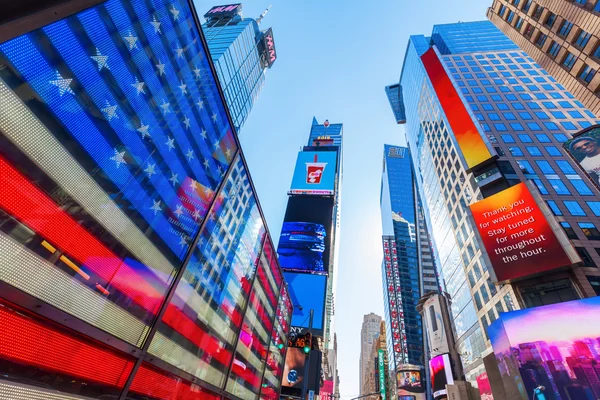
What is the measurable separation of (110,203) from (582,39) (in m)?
41.2

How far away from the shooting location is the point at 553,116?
5381cm

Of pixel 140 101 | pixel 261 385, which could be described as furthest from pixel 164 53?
pixel 261 385

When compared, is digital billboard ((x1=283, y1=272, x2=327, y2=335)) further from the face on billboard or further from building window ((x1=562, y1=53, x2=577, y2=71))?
building window ((x1=562, y1=53, x2=577, y2=71))

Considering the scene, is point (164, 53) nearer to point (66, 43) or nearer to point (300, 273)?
point (66, 43)

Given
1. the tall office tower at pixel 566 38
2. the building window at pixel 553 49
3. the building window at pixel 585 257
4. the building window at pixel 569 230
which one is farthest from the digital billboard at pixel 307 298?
the building window at pixel 553 49

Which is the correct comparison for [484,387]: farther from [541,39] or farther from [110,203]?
[110,203]

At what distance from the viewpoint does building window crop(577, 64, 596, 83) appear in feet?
87.1

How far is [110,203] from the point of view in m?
9.16

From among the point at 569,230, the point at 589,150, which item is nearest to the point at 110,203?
the point at 589,150

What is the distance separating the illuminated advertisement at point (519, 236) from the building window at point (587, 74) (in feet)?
47.4

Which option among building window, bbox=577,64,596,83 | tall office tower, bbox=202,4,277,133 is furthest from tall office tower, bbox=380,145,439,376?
tall office tower, bbox=202,4,277,133

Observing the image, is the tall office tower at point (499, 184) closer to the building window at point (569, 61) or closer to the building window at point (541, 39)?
the building window at point (569, 61)

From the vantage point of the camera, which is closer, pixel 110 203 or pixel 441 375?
pixel 110 203

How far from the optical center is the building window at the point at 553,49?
30.2 meters
